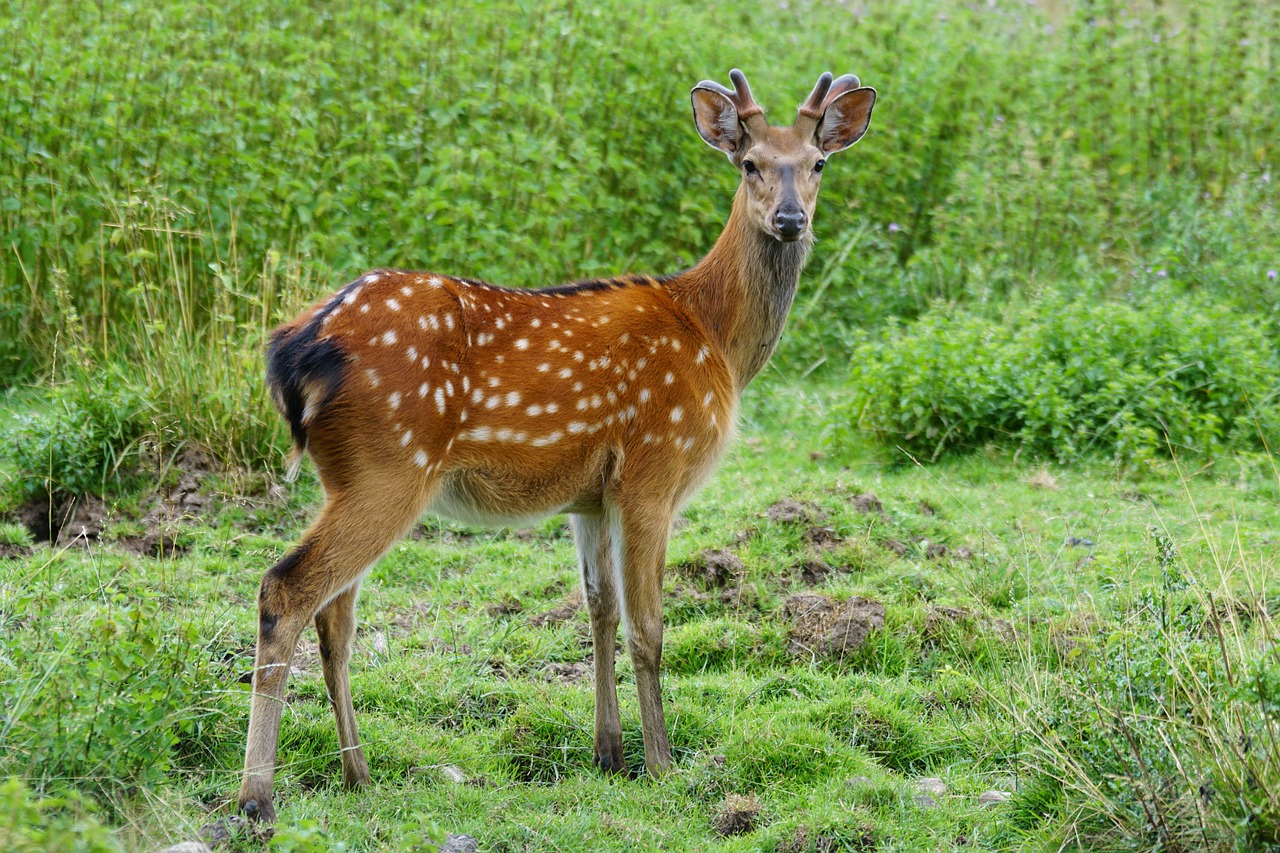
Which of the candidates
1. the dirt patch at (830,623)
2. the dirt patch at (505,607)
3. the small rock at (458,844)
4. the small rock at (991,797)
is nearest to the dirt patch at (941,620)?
the dirt patch at (830,623)

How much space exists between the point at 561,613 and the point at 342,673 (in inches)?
68.0

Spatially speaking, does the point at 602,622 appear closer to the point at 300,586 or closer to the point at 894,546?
the point at 300,586

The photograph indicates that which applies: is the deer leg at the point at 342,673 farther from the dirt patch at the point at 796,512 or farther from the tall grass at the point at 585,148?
the tall grass at the point at 585,148

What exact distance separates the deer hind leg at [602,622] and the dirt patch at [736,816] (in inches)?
24.5

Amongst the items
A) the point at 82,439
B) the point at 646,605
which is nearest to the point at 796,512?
the point at 646,605

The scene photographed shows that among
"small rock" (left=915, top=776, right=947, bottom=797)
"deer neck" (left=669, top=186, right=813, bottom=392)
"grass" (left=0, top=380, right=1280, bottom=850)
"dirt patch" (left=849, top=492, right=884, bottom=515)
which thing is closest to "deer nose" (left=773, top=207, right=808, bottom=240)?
"deer neck" (left=669, top=186, right=813, bottom=392)

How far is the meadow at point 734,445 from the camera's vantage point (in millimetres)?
4543

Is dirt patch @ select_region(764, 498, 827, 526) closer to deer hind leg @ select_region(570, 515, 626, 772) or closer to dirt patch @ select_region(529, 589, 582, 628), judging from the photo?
dirt patch @ select_region(529, 589, 582, 628)

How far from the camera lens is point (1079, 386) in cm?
848

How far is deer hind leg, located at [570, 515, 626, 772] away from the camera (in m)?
5.43

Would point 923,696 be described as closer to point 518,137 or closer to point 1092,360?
point 1092,360

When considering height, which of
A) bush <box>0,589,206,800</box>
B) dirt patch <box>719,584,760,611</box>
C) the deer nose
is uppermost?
the deer nose

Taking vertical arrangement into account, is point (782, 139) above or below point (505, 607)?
above

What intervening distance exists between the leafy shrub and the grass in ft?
1.21
